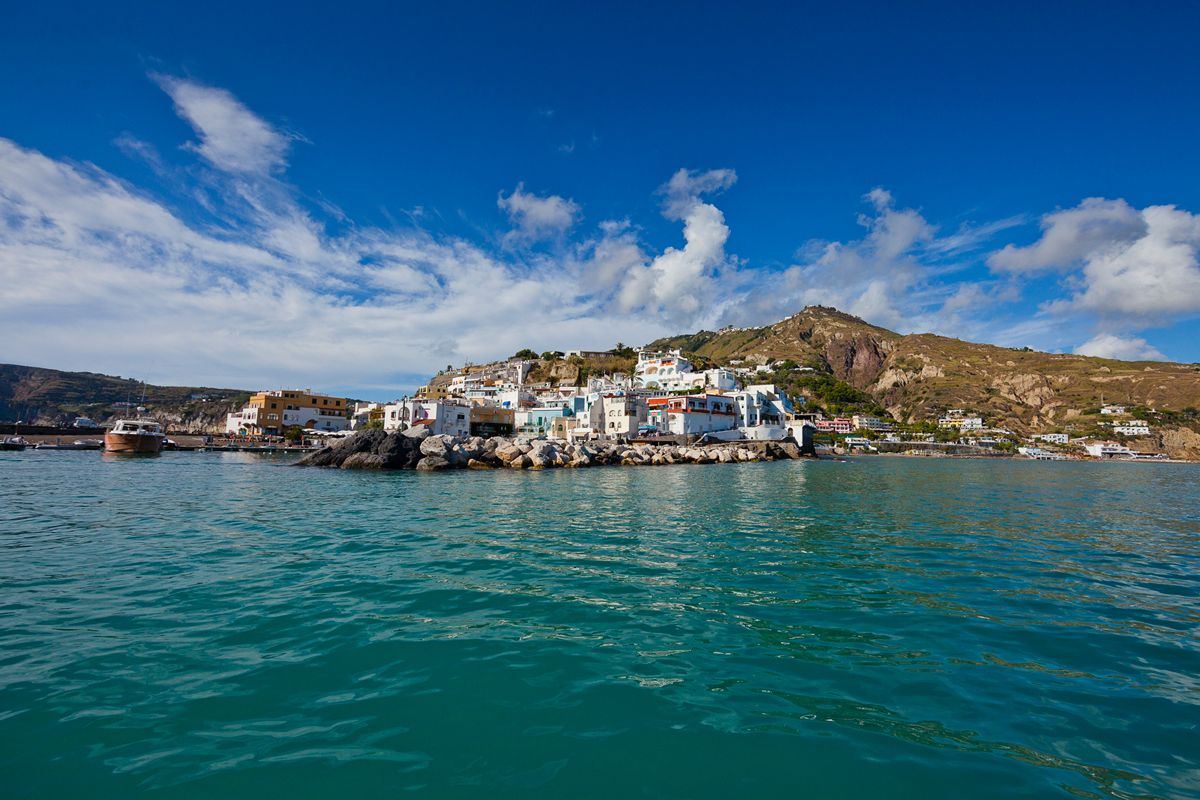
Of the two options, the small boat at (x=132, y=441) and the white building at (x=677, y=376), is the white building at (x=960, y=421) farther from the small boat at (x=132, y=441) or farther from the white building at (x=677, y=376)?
the small boat at (x=132, y=441)

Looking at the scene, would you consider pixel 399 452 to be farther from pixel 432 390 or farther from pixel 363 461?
pixel 432 390

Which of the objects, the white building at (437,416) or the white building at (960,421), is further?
the white building at (960,421)

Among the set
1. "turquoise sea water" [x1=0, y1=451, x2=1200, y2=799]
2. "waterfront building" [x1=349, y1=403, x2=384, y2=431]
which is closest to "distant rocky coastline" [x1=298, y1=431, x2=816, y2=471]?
"turquoise sea water" [x1=0, y1=451, x2=1200, y2=799]

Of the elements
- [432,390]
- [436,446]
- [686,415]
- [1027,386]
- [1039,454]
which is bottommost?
[1039,454]

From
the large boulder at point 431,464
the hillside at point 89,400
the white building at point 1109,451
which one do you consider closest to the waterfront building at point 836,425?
the white building at point 1109,451

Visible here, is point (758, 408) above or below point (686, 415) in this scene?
above

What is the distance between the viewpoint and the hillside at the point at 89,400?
129000 mm

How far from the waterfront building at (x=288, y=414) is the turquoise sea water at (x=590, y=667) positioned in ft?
281

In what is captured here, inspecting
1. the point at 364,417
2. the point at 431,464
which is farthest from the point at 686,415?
the point at 364,417

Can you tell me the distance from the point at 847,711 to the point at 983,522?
16202 mm

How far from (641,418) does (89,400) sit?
159 m

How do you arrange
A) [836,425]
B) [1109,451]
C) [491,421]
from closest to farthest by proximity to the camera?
[491,421]
[1109,451]
[836,425]

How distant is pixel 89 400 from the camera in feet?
468

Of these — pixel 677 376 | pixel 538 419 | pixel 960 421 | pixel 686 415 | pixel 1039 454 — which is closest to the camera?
pixel 686 415
